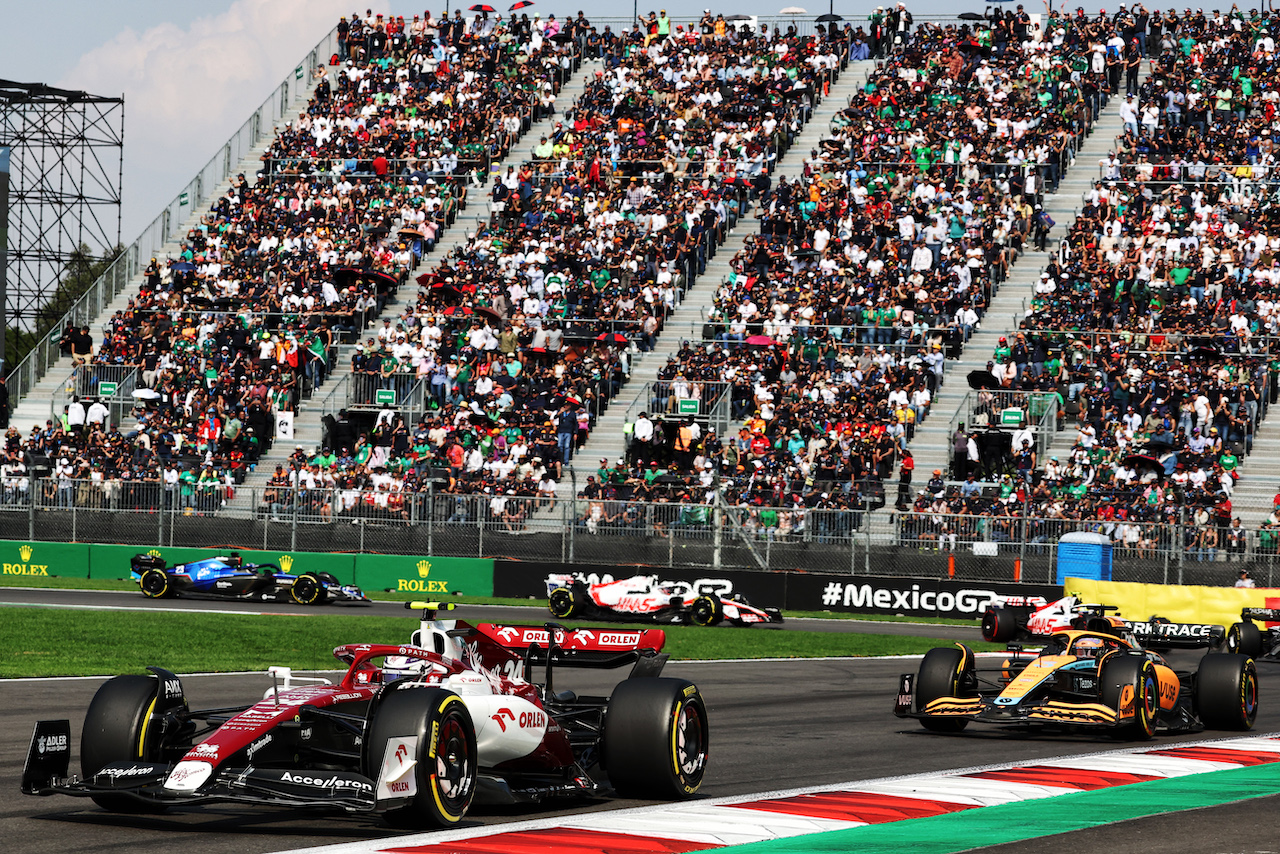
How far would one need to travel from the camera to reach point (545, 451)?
36.7 metres

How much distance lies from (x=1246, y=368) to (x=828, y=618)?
9823 mm

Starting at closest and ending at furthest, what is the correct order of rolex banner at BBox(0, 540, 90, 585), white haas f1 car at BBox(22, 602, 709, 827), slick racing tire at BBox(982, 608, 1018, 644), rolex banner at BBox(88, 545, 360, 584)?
white haas f1 car at BBox(22, 602, 709, 827), slick racing tire at BBox(982, 608, 1018, 644), rolex banner at BBox(88, 545, 360, 584), rolex banner at BBox(0, 540, 90, 585)

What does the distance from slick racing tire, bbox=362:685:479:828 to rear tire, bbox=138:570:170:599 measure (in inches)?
906

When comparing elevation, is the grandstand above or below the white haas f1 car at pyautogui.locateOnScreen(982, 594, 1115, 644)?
above

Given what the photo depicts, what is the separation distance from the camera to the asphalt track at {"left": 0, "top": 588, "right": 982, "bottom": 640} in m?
27.8

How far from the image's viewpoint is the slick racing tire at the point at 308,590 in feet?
99.8

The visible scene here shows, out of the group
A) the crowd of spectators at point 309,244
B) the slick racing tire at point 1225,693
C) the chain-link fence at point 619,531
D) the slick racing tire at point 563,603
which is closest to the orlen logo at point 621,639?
the slick racing tire at point 1225,693

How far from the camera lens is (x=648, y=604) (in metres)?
28.6

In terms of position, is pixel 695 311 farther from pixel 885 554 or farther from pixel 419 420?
pixel 885 554

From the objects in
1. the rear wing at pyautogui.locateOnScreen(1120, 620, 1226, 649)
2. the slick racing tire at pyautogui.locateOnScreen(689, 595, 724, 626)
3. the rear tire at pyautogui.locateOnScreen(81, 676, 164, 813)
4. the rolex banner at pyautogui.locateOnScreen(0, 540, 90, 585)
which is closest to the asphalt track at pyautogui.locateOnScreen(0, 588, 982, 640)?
the slick racing tire at pyautogui.locateOnScreen(689, 595, 724, 626)

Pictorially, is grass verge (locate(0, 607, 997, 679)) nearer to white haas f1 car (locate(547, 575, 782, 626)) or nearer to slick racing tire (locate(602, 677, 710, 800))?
white haas f1 car (locate(547, 575, 782, 626))

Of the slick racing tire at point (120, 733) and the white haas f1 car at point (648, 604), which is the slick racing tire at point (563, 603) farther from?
the slick racing tire at point (120, 733)

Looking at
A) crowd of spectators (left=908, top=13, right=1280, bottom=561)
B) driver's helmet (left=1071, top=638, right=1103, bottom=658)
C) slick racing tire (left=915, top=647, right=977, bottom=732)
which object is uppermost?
crowd of spectators (left=908, top=13, right=1280, bottom=561)

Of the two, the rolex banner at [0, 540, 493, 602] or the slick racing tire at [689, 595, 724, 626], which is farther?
the rolex banner at [0, 540, 493, 602]
